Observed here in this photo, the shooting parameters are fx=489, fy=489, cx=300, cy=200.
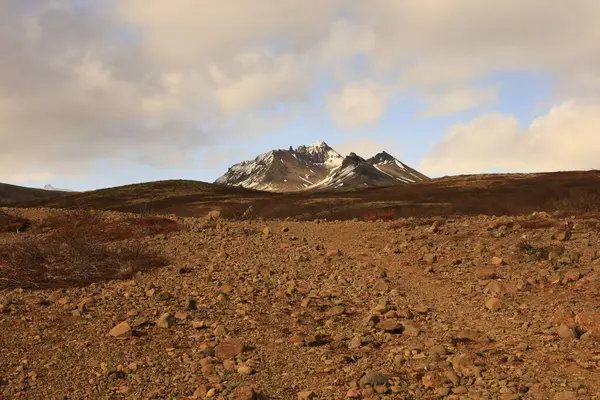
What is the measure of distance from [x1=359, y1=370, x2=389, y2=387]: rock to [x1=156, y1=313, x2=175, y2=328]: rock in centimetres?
388

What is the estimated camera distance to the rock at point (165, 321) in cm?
848

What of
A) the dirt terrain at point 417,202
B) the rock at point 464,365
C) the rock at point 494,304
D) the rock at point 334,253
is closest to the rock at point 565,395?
the rock at point 464,365

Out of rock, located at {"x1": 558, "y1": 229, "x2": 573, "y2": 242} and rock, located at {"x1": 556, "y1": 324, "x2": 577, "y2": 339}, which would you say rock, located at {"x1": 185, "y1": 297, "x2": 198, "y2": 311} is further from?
rock, located at {"x1": 558, "y1": 229, "x2": 573, "y2": 242}

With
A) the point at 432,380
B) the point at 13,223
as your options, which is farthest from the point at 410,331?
the point at 13,223

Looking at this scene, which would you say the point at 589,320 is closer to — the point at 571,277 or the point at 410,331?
the point at 571,277

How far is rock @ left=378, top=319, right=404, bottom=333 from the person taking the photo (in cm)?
787

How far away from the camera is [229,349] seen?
725cm

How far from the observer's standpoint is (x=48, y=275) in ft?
39.1

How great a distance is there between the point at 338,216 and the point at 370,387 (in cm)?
3667

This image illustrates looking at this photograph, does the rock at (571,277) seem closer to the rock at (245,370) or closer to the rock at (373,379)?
the rock at (373,379)

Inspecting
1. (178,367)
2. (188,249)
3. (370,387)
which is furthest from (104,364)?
(188,249)

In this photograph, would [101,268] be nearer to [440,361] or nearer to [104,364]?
[104,364]

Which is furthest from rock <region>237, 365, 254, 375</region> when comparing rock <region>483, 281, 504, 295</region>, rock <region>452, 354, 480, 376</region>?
rock <region>483, 281, 504, 295</region>

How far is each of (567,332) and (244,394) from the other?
15.5ft
